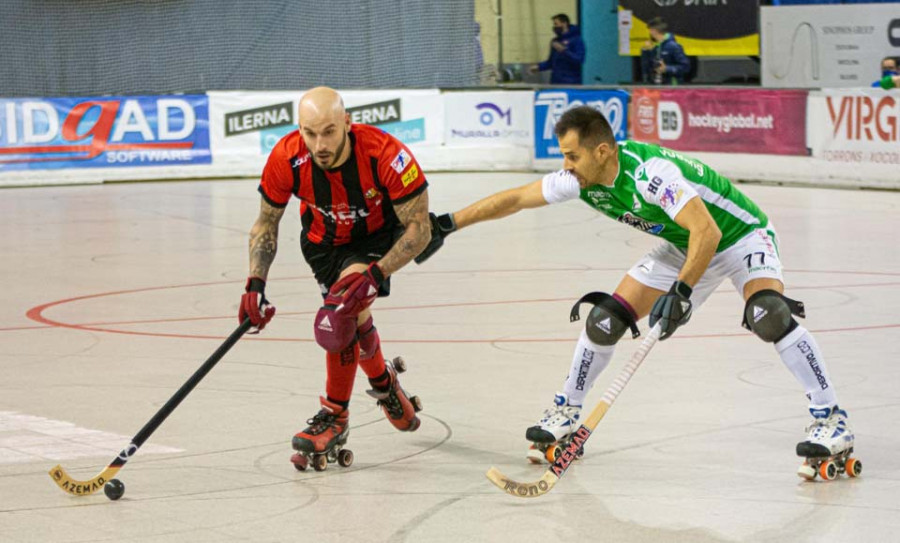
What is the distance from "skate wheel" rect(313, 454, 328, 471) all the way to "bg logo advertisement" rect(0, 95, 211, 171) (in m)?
15.8

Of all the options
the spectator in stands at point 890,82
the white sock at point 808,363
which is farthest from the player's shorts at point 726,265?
the spectator in stands at point 890,82

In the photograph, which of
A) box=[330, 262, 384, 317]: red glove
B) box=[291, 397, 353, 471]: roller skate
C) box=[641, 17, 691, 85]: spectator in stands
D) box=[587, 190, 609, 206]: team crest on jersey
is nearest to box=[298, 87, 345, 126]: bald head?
box=[330, 262, 384, 317]: red glove

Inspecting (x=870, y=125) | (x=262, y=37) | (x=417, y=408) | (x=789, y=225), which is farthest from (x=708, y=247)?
(x=262, y=37)

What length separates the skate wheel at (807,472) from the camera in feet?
19.4

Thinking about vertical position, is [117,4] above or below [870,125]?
above

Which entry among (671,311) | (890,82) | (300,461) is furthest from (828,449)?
(890,82)

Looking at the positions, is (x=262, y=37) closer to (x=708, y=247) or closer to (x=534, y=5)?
(x=534, y=5)

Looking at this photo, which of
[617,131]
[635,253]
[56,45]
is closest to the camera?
[635,253]

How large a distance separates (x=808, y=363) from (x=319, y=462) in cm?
209

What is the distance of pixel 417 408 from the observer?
274 inches

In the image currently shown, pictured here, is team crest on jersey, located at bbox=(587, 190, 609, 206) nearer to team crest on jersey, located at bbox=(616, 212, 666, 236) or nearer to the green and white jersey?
the green and white jersey

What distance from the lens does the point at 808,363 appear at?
6043 mm

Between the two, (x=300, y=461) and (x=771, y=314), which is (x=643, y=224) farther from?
(x=300, y=461)

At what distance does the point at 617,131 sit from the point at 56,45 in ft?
32.9
